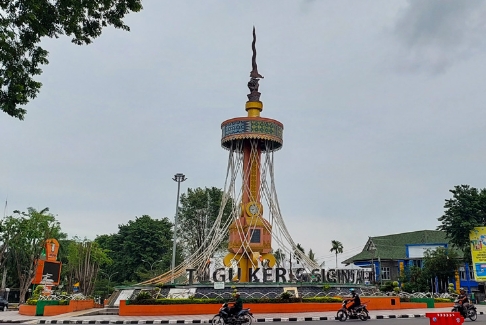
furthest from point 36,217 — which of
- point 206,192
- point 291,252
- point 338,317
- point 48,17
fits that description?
point 48,17

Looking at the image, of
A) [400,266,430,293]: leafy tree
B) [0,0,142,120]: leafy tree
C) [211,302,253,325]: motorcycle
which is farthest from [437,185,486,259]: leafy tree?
[0,0,142,120]: leafy tree

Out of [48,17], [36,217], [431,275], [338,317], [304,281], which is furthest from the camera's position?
[431,275]

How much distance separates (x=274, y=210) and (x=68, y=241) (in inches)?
1393

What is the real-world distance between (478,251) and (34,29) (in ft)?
123

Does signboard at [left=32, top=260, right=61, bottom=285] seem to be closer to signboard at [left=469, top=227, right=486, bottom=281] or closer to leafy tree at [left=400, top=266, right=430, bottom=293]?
signboard at [left=469, top=227, right=486, bottom=281]

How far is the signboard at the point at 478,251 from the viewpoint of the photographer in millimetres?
36469

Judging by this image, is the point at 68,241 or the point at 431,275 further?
the point at 68,241

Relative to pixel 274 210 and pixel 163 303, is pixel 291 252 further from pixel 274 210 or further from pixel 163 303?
pixel 163 303

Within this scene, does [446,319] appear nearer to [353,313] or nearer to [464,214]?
[353,313]

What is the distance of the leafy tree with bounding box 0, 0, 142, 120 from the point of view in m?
8.95

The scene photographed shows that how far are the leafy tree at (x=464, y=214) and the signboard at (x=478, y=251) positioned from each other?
944 mm

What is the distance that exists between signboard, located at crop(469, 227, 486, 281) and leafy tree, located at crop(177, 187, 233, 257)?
21.6 metres

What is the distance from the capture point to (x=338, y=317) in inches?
A: 679

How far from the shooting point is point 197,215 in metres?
42.2
